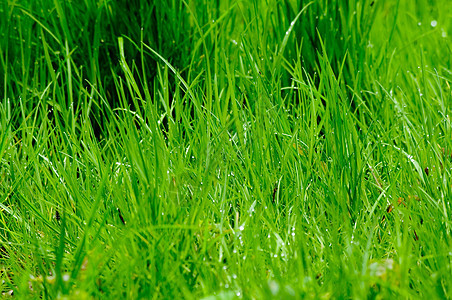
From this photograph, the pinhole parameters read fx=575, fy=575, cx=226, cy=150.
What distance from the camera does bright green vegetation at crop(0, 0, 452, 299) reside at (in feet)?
4.51

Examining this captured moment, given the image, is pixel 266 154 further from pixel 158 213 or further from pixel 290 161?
pixel 158 213

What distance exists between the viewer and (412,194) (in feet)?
5.54

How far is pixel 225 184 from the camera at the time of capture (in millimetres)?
1592

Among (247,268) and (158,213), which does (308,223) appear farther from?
(158,213)

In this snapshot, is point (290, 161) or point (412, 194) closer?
point (412, 194)

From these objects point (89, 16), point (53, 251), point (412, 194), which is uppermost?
point (89, 16)

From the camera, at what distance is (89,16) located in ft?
8.48

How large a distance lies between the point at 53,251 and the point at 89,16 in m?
1.31

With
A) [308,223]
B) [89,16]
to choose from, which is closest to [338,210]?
[308,223]

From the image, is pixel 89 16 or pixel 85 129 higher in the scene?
pixel 89 16

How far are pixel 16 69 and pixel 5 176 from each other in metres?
0.73

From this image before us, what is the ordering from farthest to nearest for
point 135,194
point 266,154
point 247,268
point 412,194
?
point 266,154 → point 412,194 → point 135,194 → point 247,268

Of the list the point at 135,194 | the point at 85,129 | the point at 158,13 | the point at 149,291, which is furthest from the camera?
→ the point at 158,13

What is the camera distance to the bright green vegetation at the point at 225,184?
138 cm
